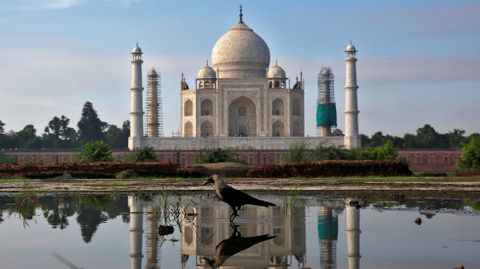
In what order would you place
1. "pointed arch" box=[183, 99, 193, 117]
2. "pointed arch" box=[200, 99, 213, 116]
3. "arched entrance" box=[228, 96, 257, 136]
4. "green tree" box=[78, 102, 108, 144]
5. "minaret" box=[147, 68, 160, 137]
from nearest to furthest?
"minaret" box=[147, 68, 160, 137]
"pointed arch" box=[200, 99, 213, 116]
"arched entrance" box=[228, 96, 257, 136]
"pointed arch" box=[183, 99, 193, 117]
"green tree" box=[78, 102, 108, 144]

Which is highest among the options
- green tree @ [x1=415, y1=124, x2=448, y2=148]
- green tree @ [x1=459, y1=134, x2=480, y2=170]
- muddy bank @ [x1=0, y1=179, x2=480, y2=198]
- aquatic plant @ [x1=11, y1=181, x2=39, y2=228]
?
green tree @ [x1=415, y1=124, x2=448, y2=148]

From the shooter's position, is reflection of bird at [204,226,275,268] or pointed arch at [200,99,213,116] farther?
pointed arch at [200,99,213,116]

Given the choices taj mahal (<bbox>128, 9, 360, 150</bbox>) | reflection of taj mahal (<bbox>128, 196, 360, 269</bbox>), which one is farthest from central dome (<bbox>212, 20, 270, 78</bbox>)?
reflection of taj mahal (<bbox>128, 196, 360, 269</bbox>)

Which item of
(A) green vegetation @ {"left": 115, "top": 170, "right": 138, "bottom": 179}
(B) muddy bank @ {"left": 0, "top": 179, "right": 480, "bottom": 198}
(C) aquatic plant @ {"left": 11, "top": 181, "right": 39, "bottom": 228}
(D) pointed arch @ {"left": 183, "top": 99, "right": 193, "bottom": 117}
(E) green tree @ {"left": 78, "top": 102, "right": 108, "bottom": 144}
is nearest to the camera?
(C) aquatic plant @ {"left": 11, "top": 181, "right": 39, "bottom": 228}

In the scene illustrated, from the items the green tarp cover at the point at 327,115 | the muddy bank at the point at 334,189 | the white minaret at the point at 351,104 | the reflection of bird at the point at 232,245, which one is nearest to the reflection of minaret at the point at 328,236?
the reflection of bird at the point at 232,245

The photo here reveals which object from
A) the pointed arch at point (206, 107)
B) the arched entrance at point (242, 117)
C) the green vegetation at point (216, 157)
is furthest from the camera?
the arched entrance at point (242, 117)

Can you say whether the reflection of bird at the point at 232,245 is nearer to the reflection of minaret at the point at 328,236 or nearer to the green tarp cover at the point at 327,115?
the reflection of minaret at the point at 328,236

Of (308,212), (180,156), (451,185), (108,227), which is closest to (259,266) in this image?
(108,227)

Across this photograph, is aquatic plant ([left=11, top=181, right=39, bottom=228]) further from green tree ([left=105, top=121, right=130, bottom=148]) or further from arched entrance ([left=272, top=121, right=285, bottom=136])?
green tree ([left=105, top=121, right=130, bottom=148])
